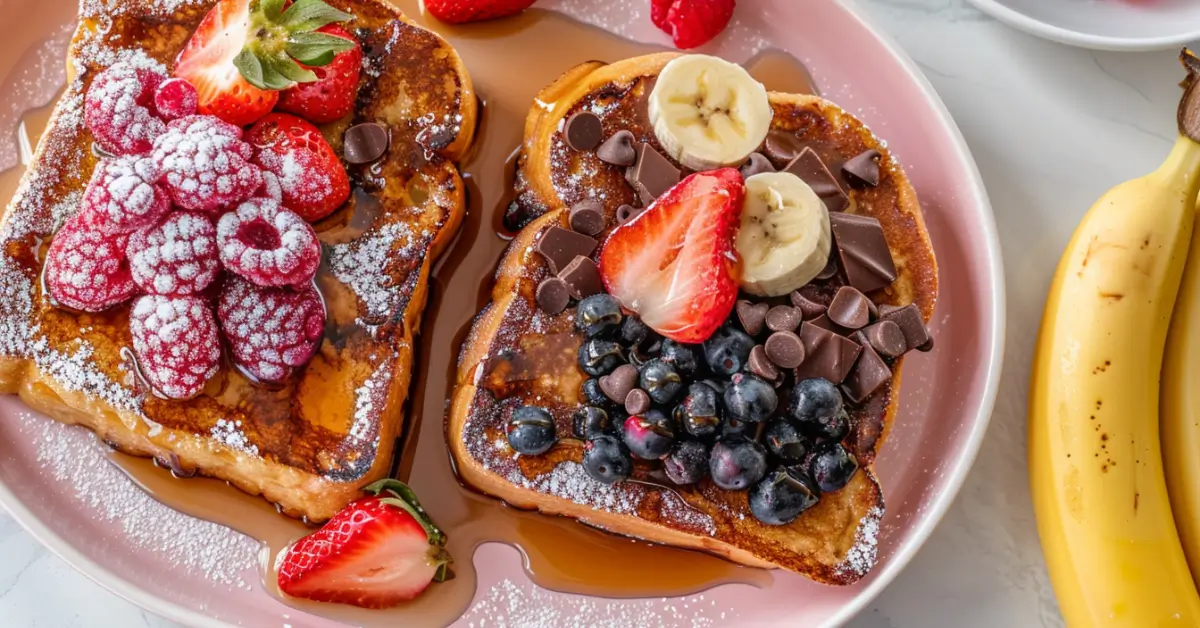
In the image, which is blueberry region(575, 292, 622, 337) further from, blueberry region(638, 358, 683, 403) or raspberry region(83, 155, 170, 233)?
raspberry region(83, 155, 170, 233)

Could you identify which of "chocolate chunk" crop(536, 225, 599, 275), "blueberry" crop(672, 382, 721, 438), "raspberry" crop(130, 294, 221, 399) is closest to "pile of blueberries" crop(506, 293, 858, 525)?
"blueberry" crop(672, 382, 721, 438)

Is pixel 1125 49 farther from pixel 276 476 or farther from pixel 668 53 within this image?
pixel 276 476

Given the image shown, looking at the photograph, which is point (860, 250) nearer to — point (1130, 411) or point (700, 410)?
point (700, 410)

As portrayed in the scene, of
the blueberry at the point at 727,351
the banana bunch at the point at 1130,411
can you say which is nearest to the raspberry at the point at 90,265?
the blueberry at the point at 727,351

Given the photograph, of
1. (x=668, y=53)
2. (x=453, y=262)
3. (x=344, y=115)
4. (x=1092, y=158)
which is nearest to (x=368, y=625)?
(x=453, y=262)

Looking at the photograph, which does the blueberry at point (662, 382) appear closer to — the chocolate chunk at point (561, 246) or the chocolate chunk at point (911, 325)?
the chocolate chunk at point (561, 246)

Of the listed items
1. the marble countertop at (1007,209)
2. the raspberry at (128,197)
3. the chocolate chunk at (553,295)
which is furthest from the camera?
the marble countertop at (1007,209)
